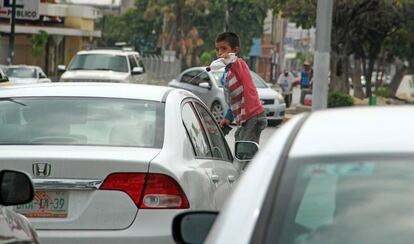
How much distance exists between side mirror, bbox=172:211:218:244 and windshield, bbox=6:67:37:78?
118 feet

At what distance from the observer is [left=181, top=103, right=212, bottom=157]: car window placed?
302 inches

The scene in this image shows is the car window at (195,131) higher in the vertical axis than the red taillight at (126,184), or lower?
higher

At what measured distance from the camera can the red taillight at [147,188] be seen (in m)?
6.62

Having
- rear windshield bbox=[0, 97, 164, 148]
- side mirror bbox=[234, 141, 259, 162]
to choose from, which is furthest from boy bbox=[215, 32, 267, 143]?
rear windshield bbox=[0, 97, 164, 148]

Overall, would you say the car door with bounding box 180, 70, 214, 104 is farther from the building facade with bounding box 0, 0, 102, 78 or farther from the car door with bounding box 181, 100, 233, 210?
the building facade with bounding box 0, 0, 102, 78


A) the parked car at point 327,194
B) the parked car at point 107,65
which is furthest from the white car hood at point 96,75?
the parked car at point 327,194

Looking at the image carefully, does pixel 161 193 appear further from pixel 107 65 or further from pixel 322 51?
pixel 107 65

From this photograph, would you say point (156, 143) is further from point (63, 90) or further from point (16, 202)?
point (16, 202)

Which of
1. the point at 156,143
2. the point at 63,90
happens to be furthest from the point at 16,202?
the point at 63,90

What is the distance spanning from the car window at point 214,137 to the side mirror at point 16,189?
329 centimetres

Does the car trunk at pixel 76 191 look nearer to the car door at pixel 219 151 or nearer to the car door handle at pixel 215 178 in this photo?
the car door handle at pixel 215 178

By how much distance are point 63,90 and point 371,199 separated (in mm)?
4688

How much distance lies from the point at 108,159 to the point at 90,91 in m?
1.33

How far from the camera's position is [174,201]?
6695mm
